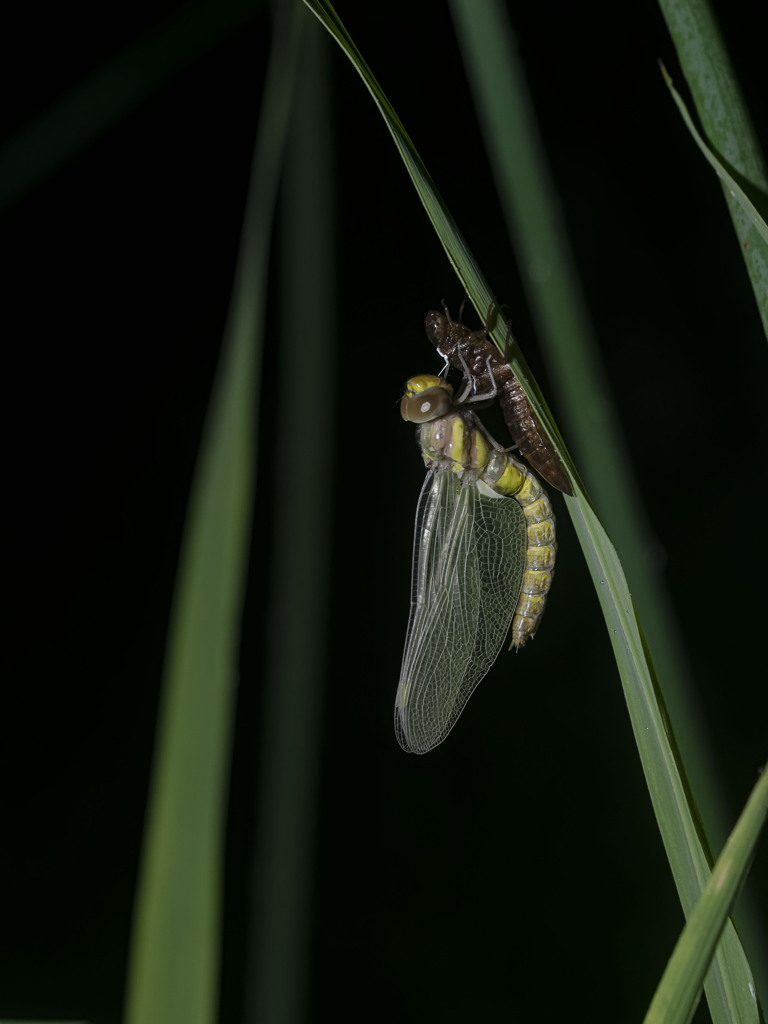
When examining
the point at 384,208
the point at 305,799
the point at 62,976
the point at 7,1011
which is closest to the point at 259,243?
the point at 305,799

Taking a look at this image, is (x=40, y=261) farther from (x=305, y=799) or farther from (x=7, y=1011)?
(x=7, y=1011)

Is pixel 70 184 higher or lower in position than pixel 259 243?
higher

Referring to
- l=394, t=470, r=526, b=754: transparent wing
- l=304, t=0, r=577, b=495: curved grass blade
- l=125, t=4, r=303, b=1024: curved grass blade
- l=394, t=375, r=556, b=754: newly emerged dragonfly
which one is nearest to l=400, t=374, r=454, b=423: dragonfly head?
l=394, t=375, r=556, b=754: newly emerged dragonfly

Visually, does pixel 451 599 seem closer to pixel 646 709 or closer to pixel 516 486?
pixel 516 486

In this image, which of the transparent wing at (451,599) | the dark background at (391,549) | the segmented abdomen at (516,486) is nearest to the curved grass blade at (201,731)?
the segmented abdomen at (516,486)

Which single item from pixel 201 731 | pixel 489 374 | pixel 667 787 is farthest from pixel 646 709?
pixel 489 374
